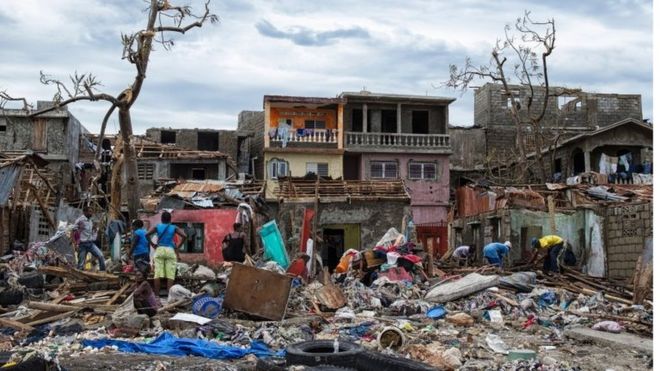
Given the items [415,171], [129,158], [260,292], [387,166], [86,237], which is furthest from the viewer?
[415,171]

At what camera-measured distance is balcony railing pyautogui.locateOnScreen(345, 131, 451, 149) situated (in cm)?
3403

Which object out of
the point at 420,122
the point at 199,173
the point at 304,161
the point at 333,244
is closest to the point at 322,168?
the point at 304,161

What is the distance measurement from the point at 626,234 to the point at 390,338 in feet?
39.1

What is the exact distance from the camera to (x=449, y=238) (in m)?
29.9

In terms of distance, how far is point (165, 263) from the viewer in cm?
1197

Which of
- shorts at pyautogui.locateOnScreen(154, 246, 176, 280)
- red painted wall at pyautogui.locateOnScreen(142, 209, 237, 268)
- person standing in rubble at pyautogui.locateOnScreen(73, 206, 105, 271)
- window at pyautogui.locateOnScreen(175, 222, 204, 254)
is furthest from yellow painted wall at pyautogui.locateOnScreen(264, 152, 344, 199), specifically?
shorts at pyautogui.locateOnScreen(154, 246, 176, 280)

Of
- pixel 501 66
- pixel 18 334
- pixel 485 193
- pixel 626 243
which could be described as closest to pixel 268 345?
pixel 18 334

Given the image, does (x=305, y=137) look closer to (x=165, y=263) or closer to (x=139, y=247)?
(x=139, y=247)

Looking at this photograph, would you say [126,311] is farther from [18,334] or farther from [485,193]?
[485,193]

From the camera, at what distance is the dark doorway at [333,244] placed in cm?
2661

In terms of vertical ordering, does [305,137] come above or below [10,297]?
above

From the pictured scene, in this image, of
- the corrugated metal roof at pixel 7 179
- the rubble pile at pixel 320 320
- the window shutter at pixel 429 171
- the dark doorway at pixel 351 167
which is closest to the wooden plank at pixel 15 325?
the rubble pile at pixel 320 320

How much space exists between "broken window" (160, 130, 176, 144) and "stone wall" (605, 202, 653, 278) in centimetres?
2512

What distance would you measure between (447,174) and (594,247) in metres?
14.9
